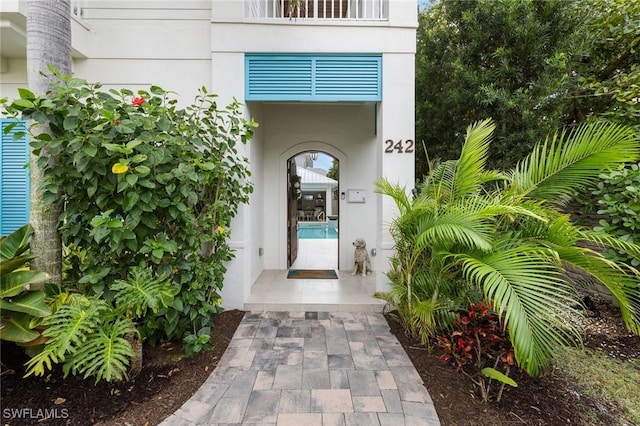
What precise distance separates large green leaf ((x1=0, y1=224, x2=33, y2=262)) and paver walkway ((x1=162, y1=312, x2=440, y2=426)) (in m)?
1.70

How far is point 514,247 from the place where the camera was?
2.24 meters

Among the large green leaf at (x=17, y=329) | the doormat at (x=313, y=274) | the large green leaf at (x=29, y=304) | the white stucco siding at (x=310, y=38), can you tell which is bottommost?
the doormat at (x=313, y=274)

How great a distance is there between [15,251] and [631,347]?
18.8 ft

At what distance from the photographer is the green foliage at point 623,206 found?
314cm

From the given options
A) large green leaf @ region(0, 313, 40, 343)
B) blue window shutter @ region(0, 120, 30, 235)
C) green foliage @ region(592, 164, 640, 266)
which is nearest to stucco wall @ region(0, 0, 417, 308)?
blue window shutter @ region(0, 120, 30, 235)

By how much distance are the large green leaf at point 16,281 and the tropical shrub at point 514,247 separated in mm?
2977

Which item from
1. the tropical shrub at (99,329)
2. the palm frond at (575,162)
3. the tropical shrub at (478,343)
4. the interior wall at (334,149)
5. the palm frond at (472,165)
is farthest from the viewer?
the interior wall at (334,149)

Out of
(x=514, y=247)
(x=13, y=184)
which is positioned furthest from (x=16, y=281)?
(x=514, y=247)

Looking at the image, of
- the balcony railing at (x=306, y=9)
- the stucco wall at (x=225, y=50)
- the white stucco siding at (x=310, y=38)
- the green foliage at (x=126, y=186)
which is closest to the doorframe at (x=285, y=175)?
the stucco wall at (x=225, y=50)

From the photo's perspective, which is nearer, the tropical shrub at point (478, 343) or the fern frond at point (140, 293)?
the fern frond at point (140, 293)

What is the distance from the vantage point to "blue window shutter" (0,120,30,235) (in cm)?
369

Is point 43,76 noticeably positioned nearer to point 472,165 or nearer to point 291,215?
point 472,165

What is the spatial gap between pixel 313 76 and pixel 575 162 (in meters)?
2.96

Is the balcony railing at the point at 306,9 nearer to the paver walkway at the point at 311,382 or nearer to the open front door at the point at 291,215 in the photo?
the open front door at the point at 291,215
